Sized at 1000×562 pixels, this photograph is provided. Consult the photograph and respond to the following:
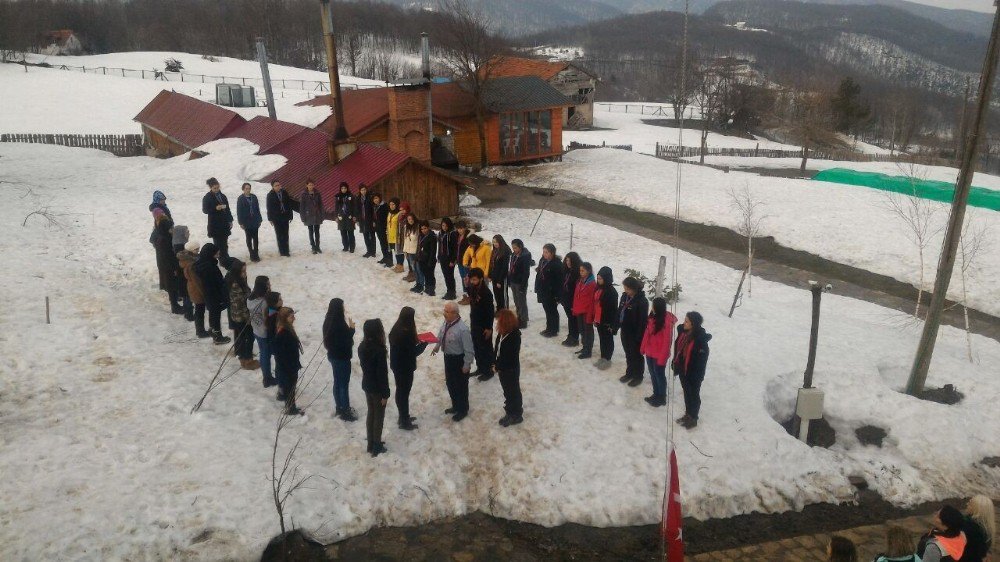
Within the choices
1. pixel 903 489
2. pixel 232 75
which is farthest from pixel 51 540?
pixel 232 75

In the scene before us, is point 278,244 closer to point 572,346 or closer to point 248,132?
point 572,346

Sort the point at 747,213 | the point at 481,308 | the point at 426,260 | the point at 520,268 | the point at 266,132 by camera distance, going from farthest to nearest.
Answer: the point at 266,132, the point at 747,213, the point at 426,260, the point at 520,268, the point at 481,308

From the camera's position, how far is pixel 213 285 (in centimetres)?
952

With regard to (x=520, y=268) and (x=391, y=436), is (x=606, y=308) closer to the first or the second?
(x=520, y=268)

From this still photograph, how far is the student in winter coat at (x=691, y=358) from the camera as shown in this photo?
313 inches

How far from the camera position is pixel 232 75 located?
6266cm

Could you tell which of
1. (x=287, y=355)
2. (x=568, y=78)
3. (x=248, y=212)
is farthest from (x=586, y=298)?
(x=568, y=78)

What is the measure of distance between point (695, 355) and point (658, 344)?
65cm

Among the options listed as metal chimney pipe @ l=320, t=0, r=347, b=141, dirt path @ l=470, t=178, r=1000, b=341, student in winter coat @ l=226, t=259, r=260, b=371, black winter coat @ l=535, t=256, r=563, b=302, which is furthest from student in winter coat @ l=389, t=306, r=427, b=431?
metal chimney pipe @ l=320, t=0, r=347, b=141

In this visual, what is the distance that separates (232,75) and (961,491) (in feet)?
224

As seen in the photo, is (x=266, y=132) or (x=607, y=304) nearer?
(x=607, y=304)

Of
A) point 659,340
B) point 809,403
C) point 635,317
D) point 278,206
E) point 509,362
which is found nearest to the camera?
point 509,362

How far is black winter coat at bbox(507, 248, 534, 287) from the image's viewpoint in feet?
34.6

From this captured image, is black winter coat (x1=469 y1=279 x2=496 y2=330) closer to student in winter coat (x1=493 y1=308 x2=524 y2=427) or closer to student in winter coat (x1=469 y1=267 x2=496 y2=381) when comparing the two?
student in winter coat (x1=469 y1=267 x2=496 y2=381)
